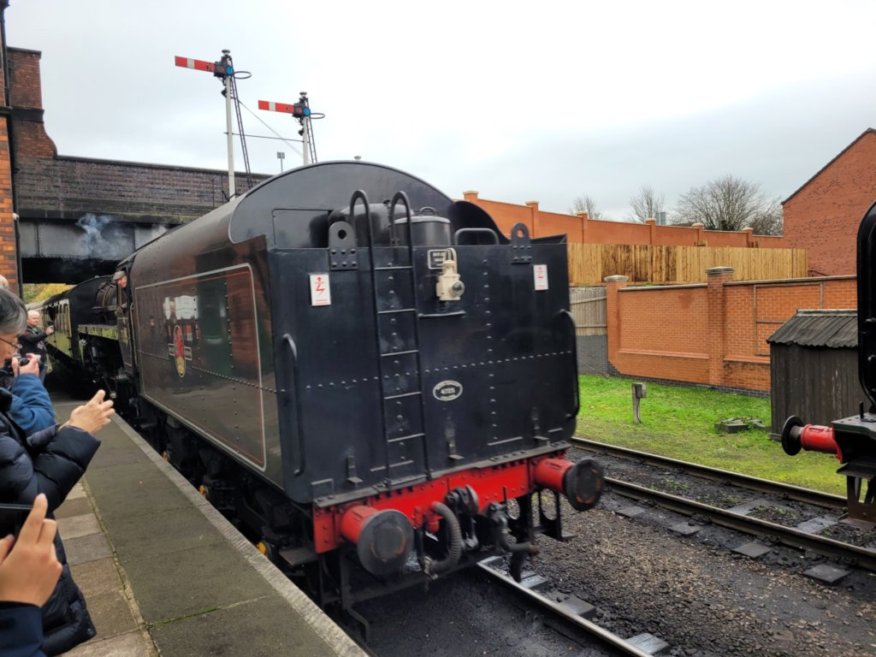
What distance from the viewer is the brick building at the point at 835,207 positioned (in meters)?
30.9

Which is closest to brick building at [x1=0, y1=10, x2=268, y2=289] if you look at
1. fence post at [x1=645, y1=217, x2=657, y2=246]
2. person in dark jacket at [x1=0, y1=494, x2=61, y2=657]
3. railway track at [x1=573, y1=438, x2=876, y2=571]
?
railway track at [x1=573, y1=438, x2=876, y2=571]

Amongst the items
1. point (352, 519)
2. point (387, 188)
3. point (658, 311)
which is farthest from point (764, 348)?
point (352, 519)

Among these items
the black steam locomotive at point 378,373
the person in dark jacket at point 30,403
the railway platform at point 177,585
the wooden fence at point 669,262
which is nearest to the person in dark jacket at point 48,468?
the person in dark jacket at point 30,403

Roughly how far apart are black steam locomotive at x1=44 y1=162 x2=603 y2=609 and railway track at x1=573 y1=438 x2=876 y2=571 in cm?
235

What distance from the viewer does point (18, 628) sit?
150cm

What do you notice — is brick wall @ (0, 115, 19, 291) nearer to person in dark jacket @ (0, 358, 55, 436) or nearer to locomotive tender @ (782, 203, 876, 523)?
person in dark jacket @ (0, 358, 55, 436)

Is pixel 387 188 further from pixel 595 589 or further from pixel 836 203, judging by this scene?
pixel 836 203

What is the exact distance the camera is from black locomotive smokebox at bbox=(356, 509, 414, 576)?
131 inches

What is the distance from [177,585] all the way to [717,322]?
43.0ft

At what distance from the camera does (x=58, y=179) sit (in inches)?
576

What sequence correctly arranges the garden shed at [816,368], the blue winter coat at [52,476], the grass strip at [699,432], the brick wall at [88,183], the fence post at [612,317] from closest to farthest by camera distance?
the blue winter coat at [52,476], the grass strip at [699,432], the garden shed at [816,368], the brick wall at [88,183], the fence post at [612,317]

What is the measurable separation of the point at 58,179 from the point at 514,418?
14709 mm

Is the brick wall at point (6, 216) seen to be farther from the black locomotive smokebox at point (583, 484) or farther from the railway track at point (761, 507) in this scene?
the railway track at point (761, 507)

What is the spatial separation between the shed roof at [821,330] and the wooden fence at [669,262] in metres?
12.1
